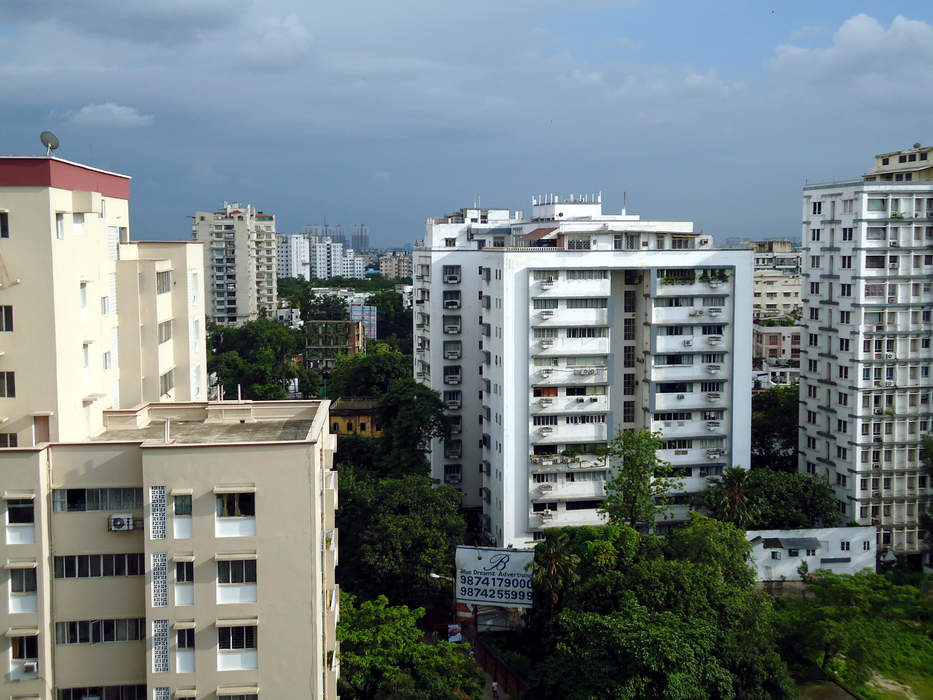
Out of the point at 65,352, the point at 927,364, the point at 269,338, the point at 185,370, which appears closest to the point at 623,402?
the point at 927,364

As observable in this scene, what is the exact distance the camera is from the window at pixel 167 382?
2162 cm

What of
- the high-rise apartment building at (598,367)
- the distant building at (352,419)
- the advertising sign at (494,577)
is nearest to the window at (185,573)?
the advertising sign at (494,577)

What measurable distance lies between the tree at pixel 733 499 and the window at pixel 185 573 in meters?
24.9

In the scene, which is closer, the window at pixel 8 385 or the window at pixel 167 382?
the window at pixel 8 385

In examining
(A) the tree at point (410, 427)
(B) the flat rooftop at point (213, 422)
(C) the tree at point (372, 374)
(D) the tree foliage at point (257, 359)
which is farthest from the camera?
(D) the tree foliage at point (257, 359)

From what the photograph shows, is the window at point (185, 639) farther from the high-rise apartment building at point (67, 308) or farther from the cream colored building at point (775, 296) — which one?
the cream colored building at point (775, 296)

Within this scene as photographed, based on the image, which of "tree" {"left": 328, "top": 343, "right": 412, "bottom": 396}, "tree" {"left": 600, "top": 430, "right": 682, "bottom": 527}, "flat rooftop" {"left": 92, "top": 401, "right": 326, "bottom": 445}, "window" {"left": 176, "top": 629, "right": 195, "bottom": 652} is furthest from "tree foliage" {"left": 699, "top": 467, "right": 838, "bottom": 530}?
"tree" {"left": 328, "top": 343, "right": 412, "bottom": 396}

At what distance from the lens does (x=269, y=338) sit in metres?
81.6

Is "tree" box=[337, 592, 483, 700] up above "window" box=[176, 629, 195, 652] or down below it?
below

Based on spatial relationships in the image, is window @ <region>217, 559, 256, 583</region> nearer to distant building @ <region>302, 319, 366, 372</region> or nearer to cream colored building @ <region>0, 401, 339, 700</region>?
cream colored building @ <region>0, 401, 339, 700</region>

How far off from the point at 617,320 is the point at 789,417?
12847mm

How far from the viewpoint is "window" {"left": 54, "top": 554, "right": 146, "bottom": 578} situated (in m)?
15.6

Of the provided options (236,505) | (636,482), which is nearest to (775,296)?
(636,482)

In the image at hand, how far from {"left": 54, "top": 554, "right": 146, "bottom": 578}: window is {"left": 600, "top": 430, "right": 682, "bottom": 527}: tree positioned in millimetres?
22202
